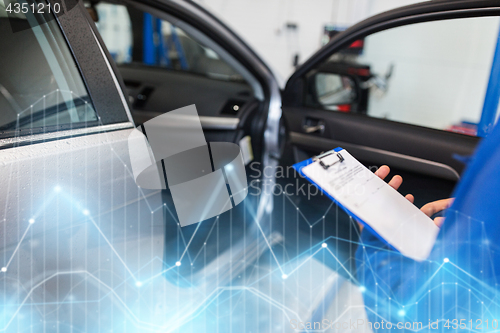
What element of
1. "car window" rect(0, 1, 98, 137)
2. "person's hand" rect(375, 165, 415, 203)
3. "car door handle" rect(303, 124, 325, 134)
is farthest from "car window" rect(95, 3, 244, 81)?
"person's hand" rect(375, 165, 415, 203)

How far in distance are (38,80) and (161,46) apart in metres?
4.82

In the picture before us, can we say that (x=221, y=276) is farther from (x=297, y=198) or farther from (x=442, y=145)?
(x=442, y=145)

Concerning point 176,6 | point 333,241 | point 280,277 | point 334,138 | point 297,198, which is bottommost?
point 280,277

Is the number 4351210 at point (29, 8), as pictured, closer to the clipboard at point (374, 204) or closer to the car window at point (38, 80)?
the car window at point (38, 80)

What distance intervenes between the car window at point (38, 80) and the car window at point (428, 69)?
14.1 feet

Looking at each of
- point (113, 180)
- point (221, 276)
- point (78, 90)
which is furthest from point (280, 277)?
point (78, 90)

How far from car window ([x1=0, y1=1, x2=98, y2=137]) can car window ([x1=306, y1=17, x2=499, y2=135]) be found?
4.30 metres

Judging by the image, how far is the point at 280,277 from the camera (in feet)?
5.55

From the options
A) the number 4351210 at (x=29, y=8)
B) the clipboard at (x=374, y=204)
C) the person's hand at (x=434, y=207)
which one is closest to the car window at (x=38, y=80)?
the number 4351210 at (x=29, y=8)

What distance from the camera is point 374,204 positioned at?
0.86 m

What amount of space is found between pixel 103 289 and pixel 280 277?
0.89 m

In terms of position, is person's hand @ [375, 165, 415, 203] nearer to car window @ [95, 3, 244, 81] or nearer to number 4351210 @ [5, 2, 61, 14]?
number 4351210 @ [5, 2, 61, 14]

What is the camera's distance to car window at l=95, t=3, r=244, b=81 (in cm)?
523

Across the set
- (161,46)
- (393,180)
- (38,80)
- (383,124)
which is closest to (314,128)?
(383,124)
